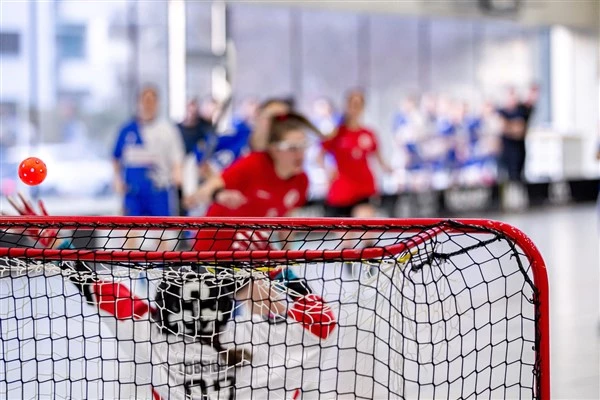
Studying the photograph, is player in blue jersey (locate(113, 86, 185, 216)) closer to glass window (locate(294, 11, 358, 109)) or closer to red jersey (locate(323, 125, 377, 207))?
red jersey (locate(323, 125, 377, 207))

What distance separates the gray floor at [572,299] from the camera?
435cm

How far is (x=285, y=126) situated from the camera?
456 centimetres

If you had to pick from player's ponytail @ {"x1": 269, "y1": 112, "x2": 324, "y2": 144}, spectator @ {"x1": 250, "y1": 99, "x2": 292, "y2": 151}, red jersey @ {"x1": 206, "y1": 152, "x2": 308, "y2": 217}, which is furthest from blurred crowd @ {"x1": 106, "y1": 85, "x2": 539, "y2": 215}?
player's ponytail @ {"x1": 269, "y1": 112, "x2": 324, "y2": 144}

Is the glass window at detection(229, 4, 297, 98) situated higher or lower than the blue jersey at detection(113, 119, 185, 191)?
higher

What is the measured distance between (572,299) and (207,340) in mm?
4143

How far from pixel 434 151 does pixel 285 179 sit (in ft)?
33.9

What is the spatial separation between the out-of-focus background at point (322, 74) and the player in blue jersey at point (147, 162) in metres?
1.21

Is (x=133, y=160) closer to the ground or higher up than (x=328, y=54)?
closer to the ground

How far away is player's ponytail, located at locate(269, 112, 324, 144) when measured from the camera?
4562mm

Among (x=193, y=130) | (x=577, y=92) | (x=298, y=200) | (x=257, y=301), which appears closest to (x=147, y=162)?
(x=193, y=130)

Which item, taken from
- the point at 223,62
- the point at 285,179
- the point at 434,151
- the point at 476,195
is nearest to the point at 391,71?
the point at 434,151

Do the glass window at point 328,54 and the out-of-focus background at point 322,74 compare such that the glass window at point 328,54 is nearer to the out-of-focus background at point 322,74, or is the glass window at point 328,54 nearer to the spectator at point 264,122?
the out-of-focus background at point 322,74

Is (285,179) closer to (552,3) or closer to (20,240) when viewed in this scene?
(20,240)

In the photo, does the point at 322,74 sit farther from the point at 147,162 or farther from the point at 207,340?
the point at 207,340
